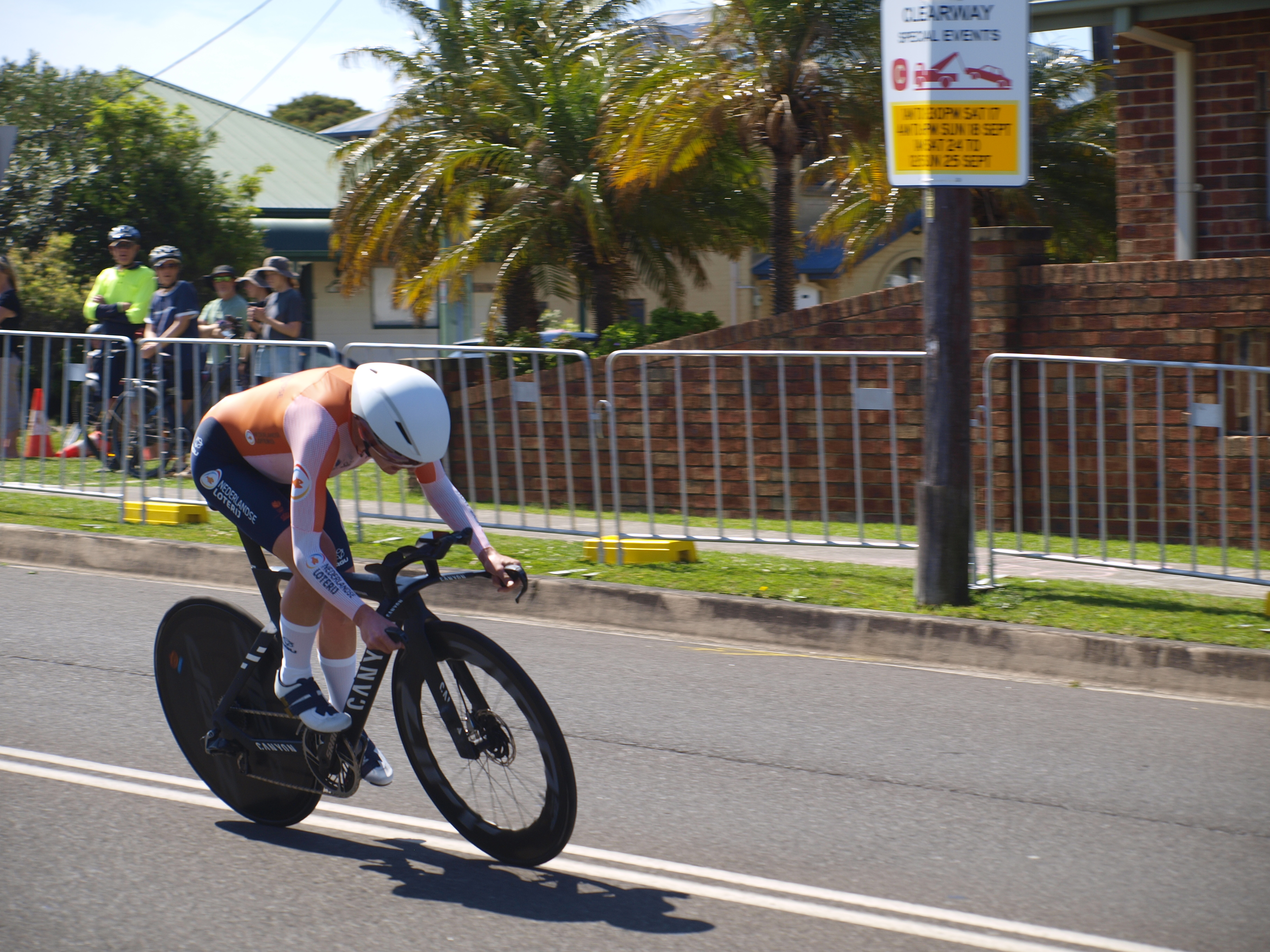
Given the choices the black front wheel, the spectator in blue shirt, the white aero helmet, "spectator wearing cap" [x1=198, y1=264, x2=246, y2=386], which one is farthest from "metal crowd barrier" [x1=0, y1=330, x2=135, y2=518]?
the white aero helmet

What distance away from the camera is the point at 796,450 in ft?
36.7

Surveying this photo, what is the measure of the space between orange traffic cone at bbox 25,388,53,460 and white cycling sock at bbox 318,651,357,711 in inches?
295

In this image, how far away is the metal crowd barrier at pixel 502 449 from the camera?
32.4 feet

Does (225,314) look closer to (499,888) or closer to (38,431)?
(38,431)

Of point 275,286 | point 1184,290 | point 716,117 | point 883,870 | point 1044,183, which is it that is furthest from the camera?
point 1044,183

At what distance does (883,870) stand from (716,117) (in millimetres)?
11604

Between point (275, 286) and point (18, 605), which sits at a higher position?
point (275, 286)

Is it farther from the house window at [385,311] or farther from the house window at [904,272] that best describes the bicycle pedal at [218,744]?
the house window at [385,311]

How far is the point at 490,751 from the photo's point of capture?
4.27 meters

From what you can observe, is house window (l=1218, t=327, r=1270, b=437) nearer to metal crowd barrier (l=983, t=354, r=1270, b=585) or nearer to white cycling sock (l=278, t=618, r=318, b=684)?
metal crowd barrier (l=983, t=354, r=1270, b=585)

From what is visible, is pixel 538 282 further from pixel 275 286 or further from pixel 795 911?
pixel 795 911

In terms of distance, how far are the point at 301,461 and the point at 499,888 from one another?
4.58 feet

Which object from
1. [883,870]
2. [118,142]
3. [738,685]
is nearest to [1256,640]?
[738,685]

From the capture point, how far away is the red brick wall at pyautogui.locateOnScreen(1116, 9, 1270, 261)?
12.4 m
